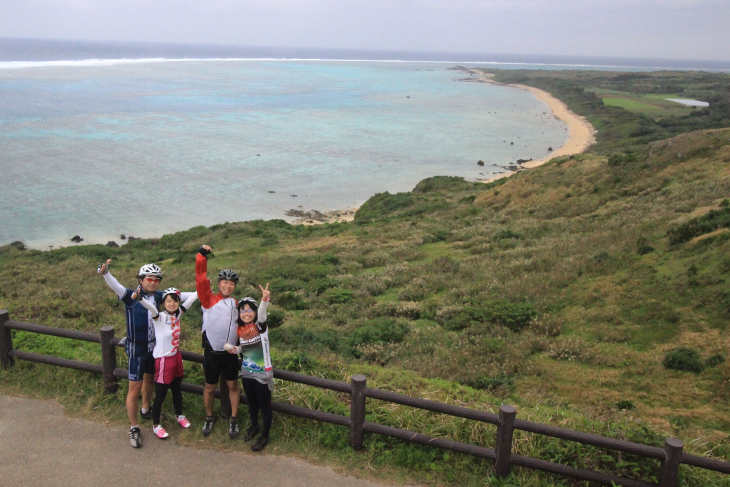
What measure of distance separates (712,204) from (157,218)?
1277 inches

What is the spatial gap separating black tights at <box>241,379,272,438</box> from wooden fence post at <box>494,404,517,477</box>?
2.69 meters

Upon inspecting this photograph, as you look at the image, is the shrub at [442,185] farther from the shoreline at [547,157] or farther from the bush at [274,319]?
the bush at [274,319]

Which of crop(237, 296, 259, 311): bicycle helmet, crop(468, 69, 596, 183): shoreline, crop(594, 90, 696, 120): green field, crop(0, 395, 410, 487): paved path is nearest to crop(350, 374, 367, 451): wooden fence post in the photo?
crop(0, 395, 410, 487): paved path

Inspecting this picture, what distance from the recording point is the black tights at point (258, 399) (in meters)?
6.43

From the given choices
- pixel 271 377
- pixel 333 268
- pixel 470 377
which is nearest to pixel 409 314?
pixel 470 377

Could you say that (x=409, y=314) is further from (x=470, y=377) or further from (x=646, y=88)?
(x=646, y=88)

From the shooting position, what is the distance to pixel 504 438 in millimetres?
5898

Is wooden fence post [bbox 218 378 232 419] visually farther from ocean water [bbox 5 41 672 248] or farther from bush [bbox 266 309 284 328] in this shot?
ocean water [bbox 5 41 672 248]

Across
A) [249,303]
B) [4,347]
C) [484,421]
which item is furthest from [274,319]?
[484,421]

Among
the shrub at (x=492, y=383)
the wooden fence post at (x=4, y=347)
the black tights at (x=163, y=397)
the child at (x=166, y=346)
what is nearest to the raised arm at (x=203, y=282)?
the child at (x=166, y=346)

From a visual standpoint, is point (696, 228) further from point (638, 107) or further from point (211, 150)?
point (638, 107)

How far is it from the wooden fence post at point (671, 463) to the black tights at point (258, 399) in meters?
4.34

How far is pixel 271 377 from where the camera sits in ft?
21.1

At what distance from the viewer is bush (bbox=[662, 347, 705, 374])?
985 cm
